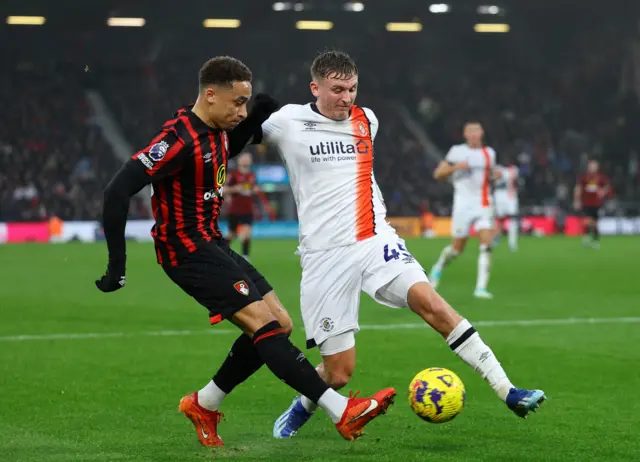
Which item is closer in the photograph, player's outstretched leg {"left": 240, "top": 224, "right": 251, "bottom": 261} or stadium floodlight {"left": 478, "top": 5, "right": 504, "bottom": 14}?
player's outstretched leg {"left": 240, "top": 224, "right": 251, "bottom": 261}

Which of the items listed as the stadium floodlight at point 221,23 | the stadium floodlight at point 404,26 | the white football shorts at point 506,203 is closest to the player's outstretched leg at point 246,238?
the white football shorts at point 506,203

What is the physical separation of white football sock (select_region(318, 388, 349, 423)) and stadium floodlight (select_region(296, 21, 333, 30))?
36158 millimetres

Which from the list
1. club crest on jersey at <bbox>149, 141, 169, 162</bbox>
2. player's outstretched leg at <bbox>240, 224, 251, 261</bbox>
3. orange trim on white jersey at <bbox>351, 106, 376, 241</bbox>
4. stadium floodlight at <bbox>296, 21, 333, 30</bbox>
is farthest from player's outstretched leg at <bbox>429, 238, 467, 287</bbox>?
stadium floodlight at <bbox>296, 21, 333, 30</bbox>

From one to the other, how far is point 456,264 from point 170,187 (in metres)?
17.5

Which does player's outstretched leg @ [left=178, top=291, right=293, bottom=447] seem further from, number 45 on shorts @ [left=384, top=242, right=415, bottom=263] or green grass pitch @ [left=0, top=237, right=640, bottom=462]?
number 45 on shorts @ [left=384, top=242, right=415, bottom=263]

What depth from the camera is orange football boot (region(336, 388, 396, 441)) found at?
19.6 ft

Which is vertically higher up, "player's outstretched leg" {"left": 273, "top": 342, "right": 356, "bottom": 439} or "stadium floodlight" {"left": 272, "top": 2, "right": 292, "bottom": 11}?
"stadium floodlight" {"left": 272, "top": 2, "right": 292, "bottom": 11}

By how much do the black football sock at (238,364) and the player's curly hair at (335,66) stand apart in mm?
1614

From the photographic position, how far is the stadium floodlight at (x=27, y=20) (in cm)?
3741

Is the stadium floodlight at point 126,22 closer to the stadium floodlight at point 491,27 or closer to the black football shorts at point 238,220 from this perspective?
the stadium floodlight at point 491,27

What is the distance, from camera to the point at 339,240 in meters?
6.81

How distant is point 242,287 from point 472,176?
1032 centimetres

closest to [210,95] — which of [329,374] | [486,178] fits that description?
[329,374]

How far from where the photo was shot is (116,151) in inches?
1609
